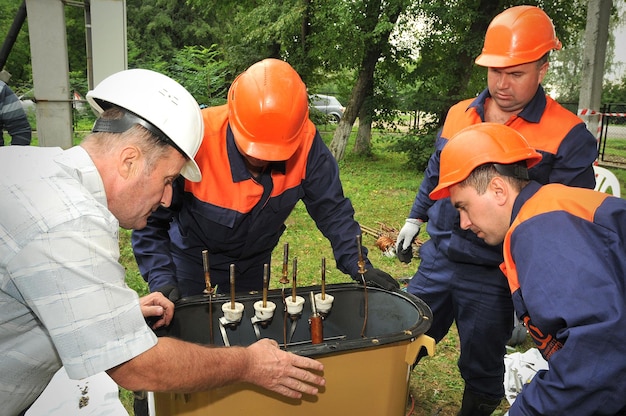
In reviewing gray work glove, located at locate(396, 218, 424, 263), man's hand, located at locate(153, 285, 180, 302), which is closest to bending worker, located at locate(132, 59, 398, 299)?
man's hand, located at locate(153, 285, 180, 302)

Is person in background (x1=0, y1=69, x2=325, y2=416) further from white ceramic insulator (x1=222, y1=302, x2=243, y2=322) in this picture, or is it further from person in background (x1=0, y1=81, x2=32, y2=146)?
person in background (x1=0, y1=81, x2=32, y2=146)

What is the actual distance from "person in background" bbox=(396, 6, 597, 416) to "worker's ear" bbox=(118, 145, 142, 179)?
5.22ft

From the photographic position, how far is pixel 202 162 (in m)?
2.09

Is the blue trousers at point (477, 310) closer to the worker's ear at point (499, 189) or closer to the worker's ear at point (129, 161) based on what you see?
the worker's ear at point (499, 189)

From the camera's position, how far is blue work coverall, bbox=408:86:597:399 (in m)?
2.22

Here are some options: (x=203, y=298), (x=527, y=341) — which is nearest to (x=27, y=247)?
(x=203, y=298)

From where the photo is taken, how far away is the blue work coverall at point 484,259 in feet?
7.29

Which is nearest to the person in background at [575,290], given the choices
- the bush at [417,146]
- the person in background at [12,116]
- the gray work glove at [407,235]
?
the gray work glove at [407,235]

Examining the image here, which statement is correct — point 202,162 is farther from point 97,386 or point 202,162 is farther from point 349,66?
point 349,66

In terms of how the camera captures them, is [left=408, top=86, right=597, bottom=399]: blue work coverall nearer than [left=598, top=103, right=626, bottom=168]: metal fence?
Yes

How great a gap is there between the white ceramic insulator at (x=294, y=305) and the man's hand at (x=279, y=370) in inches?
16.1

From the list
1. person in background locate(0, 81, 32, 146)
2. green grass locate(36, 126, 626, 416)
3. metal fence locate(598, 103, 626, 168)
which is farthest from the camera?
metal fence locate(598, 103, 626, 168)

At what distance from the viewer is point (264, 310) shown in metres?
1.91

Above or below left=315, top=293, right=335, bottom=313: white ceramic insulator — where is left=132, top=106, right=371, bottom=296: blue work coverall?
above
